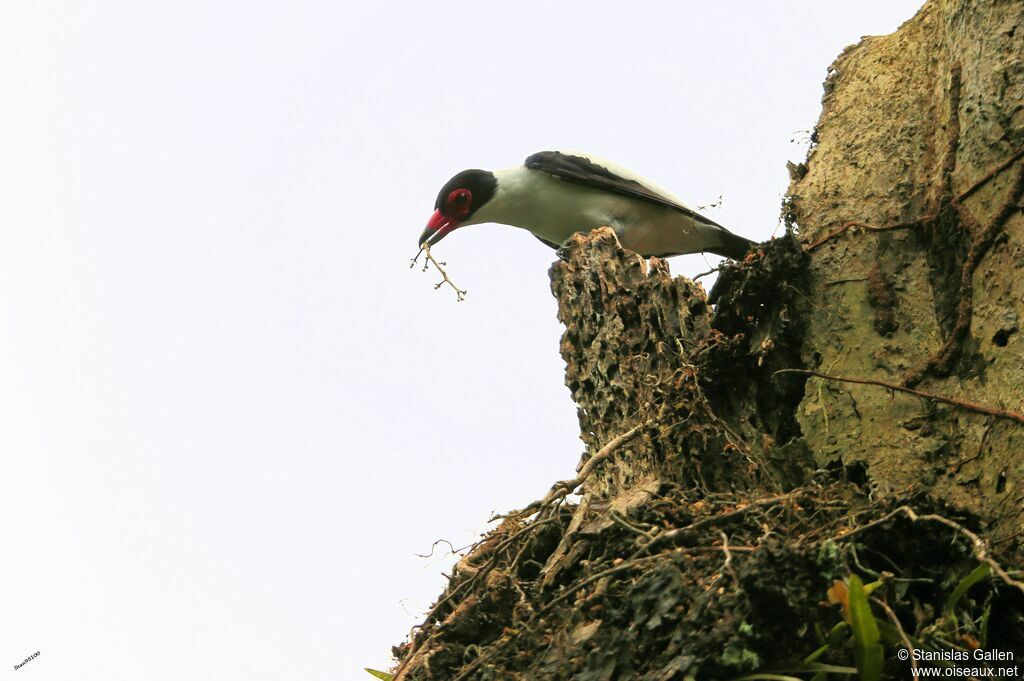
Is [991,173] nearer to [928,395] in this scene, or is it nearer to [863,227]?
[863,227]

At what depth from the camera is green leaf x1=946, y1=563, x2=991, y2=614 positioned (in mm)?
2924

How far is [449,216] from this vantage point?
7133mm

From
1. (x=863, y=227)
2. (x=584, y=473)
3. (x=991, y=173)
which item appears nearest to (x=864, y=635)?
(x=584, y=473)

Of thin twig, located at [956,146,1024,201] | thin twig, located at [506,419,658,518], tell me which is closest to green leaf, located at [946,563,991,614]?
thin twig, located at [506,419,658,518]

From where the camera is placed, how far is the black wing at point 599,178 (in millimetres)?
6902

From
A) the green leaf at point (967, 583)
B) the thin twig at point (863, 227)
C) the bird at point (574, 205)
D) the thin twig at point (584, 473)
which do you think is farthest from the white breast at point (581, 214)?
the green leaf at point (967, 583)

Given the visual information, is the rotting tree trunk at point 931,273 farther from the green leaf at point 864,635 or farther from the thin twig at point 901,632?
the green leaf at point 864,635

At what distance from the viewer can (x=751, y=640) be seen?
280 cm

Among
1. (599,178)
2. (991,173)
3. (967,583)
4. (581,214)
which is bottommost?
(967,583)

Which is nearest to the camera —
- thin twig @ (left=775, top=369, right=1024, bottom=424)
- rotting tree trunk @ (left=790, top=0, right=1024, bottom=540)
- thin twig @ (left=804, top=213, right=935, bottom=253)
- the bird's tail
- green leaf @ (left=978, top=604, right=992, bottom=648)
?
green leaf @ (left=978, top=604, right=992, bottom=648)

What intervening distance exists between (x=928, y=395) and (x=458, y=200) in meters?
3.84

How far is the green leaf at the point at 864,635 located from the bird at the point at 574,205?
4256mm

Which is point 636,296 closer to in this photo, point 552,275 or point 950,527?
point 552,275

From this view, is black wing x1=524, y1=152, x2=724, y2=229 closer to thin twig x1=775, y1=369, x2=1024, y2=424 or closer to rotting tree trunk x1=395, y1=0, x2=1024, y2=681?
rotting tree trunk x1=395, y1=0, x2=1024, y2=681
